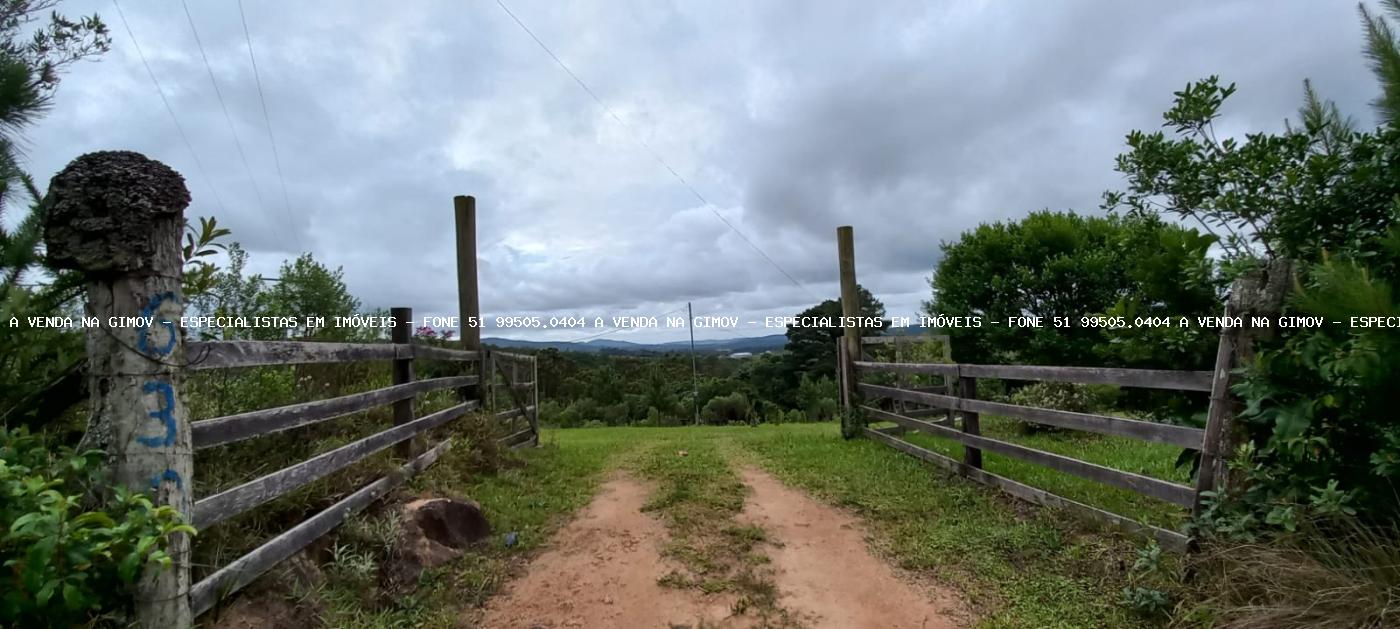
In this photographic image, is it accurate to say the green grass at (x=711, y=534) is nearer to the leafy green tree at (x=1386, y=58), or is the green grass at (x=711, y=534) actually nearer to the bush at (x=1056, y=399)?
the leafy green tree at (x=1386, y=58)

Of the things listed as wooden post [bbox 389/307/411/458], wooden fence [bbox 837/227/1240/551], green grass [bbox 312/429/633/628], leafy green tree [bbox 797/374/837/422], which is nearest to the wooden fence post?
wooden post [bbox 389/307/411/458]

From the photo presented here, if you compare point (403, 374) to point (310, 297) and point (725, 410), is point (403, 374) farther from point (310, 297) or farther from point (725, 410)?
point (725, 410)

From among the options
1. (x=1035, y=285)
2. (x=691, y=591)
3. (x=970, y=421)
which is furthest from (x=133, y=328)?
(x=1035, y=285)

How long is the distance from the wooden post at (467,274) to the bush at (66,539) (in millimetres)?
5252

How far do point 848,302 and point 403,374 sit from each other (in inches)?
227

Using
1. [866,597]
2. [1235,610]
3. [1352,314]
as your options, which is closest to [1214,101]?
[1352,314]

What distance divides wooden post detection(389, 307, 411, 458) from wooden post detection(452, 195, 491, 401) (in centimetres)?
210

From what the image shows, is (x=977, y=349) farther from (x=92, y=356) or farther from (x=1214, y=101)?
(x=92, y=356)

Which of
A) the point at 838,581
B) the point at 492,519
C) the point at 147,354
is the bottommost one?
the point at 838,581

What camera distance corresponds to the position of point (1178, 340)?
3.36m

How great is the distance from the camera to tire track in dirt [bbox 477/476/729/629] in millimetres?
3293

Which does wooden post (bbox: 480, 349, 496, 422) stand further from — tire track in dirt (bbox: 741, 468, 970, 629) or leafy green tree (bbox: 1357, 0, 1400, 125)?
leafy green tree (bbox: 1357, 0, 1400, 125)

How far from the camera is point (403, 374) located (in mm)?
5180

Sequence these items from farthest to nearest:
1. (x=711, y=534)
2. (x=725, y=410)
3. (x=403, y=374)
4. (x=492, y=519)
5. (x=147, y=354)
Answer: (x=725, y=410)
(x=403, y=374)
(x=492, y=519)
(x=711, y=534)
(x=147, y=354)
